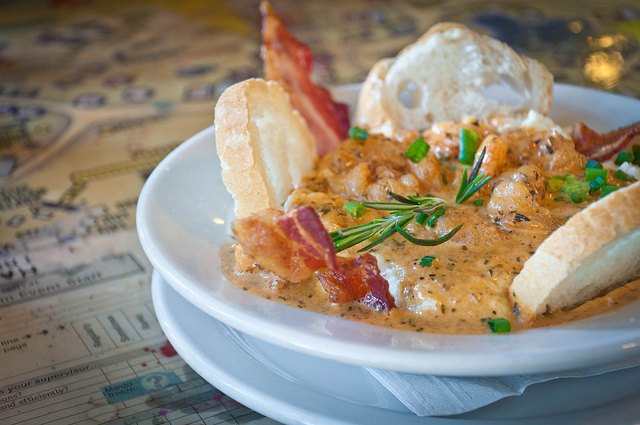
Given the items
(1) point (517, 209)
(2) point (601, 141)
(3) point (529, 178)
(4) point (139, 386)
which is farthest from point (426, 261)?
(2) point (601, 141)

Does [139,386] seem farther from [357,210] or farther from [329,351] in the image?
[357,210]

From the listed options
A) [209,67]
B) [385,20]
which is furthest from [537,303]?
[385,20]

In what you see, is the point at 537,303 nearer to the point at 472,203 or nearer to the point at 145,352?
the point at 472,203

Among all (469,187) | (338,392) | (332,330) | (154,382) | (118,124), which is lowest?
(118,124)

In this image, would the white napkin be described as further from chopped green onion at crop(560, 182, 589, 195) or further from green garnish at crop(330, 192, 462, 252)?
chopped green onion at crop(560, 182, 589, 195)

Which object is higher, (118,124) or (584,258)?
(584,258)

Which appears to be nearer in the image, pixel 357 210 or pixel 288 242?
pixel 288 242

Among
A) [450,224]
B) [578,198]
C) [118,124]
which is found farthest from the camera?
[118,124]
